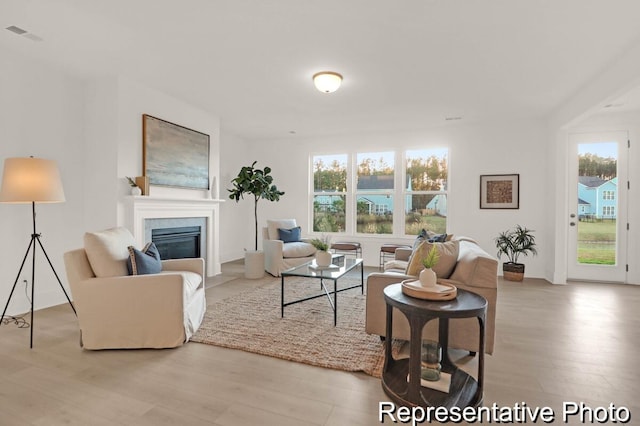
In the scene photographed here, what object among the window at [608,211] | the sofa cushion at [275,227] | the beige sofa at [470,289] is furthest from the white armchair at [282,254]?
the window at [608,211]

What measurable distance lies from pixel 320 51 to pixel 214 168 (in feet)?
9.66

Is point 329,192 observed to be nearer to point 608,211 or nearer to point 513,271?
point 513,271

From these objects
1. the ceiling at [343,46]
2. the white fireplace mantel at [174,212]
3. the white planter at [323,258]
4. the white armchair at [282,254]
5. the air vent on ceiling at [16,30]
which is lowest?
the white armchair at [282,254]

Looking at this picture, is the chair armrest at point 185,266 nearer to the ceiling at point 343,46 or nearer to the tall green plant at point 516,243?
the ceiling at point 343,46

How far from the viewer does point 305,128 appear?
237 inches

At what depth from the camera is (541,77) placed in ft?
11.8

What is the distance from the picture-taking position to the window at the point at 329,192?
21.6ft

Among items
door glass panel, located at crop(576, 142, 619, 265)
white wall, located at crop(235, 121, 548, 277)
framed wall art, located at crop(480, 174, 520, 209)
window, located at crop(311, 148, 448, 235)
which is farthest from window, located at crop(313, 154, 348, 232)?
door glass panel, located at crop(576, 142, 619, 265)

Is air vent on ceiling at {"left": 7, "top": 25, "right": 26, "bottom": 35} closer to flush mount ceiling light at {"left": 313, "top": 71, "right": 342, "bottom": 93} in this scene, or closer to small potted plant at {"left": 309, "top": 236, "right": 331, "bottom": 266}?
flush mount ceiling light at {"left": 313, "top": 71, "right": 342, "bottom": 93}

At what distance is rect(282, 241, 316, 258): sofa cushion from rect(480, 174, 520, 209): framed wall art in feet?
9.80

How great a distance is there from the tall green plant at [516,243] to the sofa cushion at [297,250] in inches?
119

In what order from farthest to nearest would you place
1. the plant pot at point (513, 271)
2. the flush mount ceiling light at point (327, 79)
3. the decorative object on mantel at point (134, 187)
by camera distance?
the plant pot at point (513, 271)
the decorative object on mantel at point (134, 187)
the flush mount ceiling light at point (327, 79)

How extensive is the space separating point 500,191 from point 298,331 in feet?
14.1

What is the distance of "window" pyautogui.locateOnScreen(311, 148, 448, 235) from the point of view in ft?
19.6
